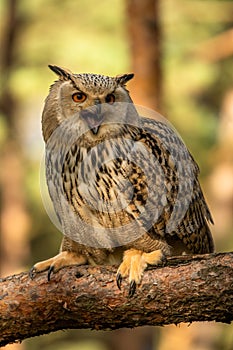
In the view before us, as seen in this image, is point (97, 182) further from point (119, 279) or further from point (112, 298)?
point (112, 298)

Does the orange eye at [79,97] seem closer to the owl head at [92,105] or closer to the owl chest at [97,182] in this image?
the owl head at [92,105]

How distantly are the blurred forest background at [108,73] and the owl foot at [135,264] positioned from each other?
226 inches

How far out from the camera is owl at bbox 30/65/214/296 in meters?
4.98

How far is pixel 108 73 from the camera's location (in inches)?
516

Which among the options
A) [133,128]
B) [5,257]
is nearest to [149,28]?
[133,128]

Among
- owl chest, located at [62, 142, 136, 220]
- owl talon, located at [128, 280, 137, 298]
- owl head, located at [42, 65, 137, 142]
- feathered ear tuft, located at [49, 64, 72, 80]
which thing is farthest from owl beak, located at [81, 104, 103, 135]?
owl talon, located at [128, 280, 137, 298]

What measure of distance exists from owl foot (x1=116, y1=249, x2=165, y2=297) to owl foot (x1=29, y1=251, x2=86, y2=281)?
43 cm

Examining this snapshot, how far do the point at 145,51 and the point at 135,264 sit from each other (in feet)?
15.7

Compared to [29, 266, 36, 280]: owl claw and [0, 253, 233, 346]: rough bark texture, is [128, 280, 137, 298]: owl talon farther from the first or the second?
[29, 266, 36, 280]: owl claw

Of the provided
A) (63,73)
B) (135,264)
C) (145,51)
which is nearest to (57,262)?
(135,264)

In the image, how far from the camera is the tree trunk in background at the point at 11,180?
1380 cm

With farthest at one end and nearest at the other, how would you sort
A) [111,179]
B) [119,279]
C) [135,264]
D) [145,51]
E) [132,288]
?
[145,51]
[111,179]
[135,264]
[119,279]
[132,288]

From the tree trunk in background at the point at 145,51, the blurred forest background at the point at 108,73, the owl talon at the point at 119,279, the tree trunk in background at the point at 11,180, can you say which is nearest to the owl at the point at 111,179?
the owl talon at the point at 119,279

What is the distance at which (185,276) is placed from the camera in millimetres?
4367
